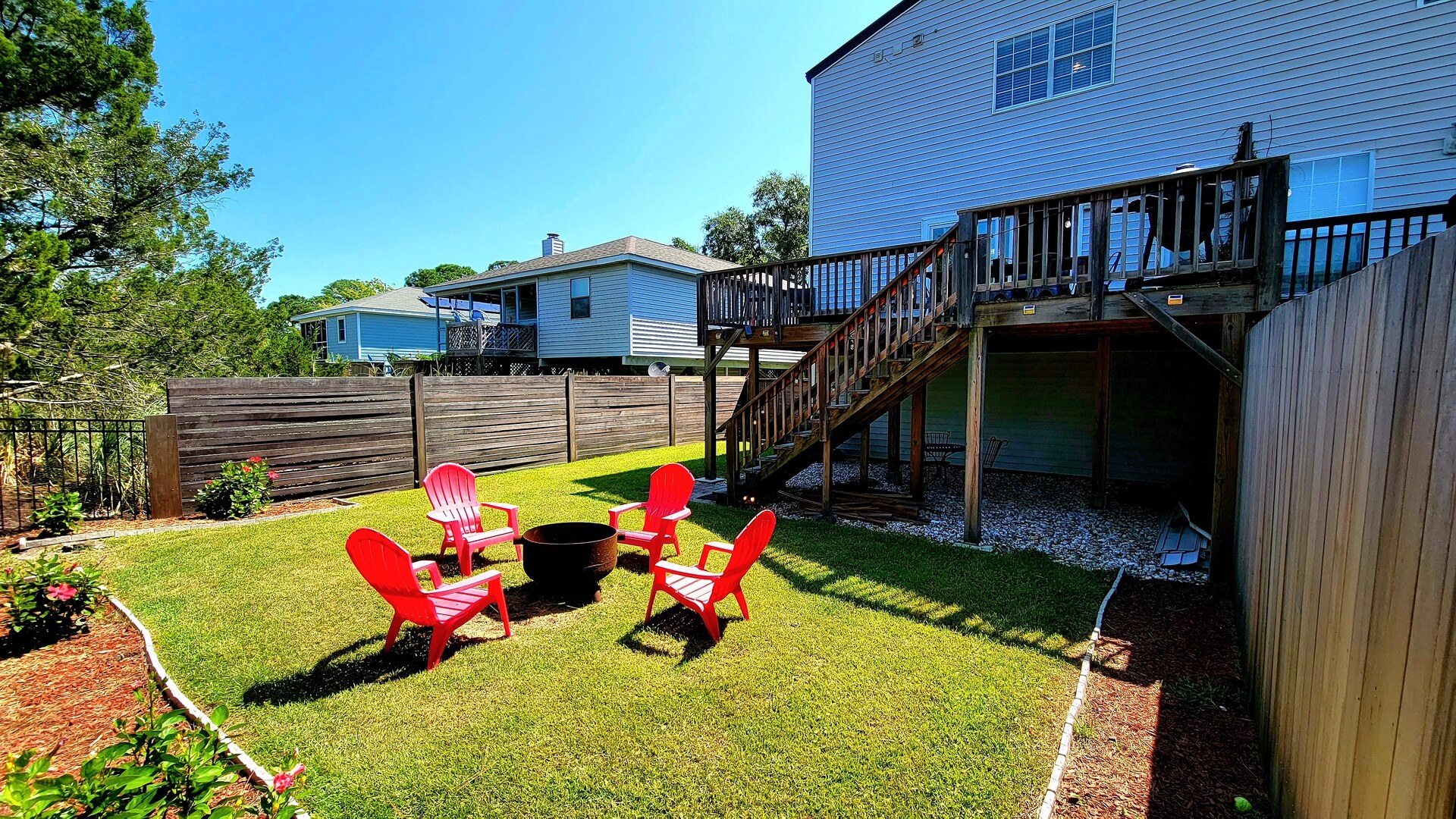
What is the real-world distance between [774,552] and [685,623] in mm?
1992

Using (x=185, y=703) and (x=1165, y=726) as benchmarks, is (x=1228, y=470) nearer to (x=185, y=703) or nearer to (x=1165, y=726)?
(x=1165, y=726)

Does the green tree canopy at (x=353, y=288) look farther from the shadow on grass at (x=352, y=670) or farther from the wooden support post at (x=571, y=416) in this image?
the shadow on grass at (x=352, y=670)

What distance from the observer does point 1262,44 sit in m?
8.75

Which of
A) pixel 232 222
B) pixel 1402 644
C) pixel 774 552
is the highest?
pixel 232 222

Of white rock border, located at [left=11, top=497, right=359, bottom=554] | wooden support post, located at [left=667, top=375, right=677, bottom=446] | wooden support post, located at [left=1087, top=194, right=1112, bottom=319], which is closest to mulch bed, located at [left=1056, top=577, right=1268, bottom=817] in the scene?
wooden support post, located at [left=1087, top=194, right=1112, bottom=319]

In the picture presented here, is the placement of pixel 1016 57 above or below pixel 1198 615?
above

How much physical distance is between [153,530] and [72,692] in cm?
477

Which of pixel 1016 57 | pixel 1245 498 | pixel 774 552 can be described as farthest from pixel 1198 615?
pixel 1016 57

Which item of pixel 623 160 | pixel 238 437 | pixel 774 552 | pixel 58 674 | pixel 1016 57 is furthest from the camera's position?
pixel 623 160

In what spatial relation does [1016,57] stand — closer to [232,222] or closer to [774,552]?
[774,552]

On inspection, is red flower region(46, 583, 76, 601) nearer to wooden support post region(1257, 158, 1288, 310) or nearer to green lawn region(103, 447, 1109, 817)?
green lawn region(103, 447, 1109, 817)

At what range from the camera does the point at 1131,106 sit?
9758mm

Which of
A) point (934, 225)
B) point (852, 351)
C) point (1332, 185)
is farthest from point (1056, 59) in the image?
point (852, 351)

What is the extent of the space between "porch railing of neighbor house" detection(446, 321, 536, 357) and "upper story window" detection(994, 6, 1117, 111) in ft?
53.9
